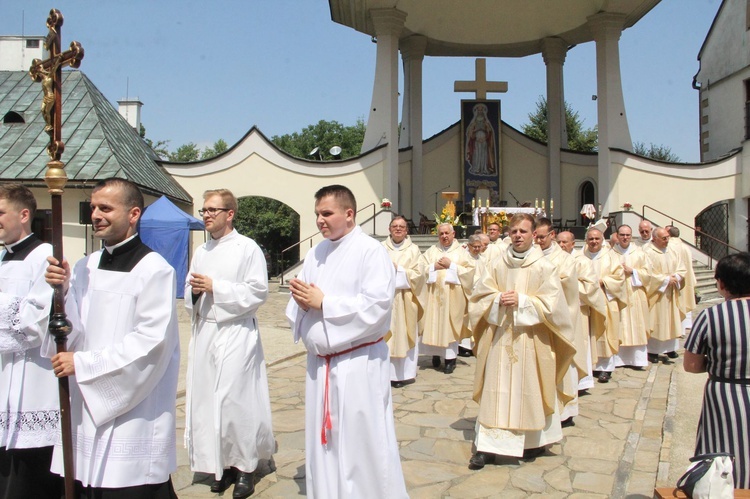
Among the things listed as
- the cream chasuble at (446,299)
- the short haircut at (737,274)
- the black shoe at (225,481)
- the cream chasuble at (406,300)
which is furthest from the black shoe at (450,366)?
the short haircut at (737,274)

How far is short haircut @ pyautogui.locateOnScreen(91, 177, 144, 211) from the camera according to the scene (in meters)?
3.18

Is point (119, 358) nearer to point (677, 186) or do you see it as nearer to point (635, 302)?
point (635, 302)

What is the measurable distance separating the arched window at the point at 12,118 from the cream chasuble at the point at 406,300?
1652cm

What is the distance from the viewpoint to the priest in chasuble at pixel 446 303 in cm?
903

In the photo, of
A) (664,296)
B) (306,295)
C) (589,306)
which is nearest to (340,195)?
(306,295)

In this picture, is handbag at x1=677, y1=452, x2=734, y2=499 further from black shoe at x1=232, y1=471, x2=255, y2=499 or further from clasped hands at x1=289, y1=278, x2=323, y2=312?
black shoe at x1=232, y1=471, x2=255, y2=499

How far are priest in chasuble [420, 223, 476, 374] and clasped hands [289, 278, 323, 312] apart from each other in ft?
16.8

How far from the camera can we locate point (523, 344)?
534 cm

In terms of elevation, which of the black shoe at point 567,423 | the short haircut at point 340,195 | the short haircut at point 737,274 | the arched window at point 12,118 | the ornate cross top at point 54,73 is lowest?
the black shoe at point 567,423

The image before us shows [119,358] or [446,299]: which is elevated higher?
[119,358]

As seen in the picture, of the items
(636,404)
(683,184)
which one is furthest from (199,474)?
(683,184)

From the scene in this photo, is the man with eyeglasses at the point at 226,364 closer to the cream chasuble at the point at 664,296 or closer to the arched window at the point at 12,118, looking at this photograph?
the cream chasuble at the point at 664,296

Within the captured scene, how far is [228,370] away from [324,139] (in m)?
50.3

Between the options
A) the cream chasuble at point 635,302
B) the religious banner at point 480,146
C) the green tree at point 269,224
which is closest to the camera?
the cream chasuble at point 635,302
